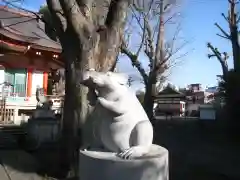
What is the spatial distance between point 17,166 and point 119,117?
167 inches

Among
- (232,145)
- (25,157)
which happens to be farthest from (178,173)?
(232,145)

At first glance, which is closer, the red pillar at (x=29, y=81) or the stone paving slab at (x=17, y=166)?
the stone paving slab at (x=17, y=166)

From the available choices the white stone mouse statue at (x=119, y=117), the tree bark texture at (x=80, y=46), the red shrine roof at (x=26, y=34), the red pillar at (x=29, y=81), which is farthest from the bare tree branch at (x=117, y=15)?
the red pillar at (x=29, y=81)

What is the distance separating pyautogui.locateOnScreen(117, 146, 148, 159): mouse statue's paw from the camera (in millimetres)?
2930

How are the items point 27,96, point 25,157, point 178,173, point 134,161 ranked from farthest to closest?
point 27,96 → point 25,157 → point 178,173 → point 134,161

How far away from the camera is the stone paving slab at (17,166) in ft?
19.4

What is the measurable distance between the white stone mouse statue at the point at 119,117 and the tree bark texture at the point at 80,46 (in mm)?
2039

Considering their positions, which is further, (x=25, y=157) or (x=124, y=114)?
(x=25, y=157)

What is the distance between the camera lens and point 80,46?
542 centimetres

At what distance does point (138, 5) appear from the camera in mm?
16594

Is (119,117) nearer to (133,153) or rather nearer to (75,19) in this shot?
(133,153)

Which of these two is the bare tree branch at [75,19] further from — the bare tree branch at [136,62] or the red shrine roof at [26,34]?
the bare tree branch at [136,62]

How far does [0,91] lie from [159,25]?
9.04 metres

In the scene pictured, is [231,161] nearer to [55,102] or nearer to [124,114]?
[124,114]
